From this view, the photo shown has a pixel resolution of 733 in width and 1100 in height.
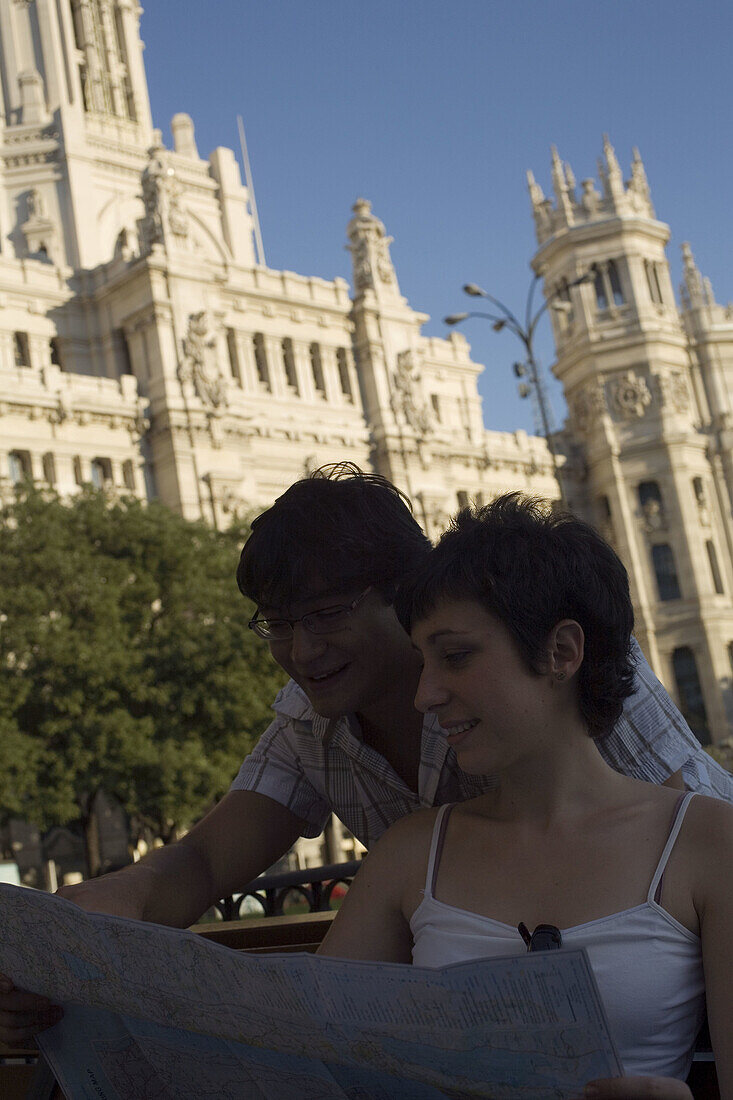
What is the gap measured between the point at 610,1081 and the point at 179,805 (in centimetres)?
2278

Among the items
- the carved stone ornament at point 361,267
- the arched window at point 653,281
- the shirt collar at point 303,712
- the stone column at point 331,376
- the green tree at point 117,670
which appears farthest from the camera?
the arched window at point 653,281

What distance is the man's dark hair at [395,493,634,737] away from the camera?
8.42ft

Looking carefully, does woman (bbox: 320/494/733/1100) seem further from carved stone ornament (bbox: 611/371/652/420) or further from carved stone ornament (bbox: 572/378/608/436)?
carved stone ornament (bbox: 611/371/652/420)

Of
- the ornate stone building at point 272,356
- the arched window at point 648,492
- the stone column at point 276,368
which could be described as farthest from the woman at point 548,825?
the arched window at point 648,492

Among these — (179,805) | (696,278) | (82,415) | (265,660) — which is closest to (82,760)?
(179,805)

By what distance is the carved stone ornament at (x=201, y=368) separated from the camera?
3697 cm

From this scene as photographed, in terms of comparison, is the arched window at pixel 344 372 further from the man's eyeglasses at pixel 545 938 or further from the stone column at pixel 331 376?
the man's eyeglasses at pixel 545 938

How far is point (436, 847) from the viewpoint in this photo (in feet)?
8.83

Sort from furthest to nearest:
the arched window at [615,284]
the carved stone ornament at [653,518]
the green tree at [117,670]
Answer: the arched window at [615,284] < the carved stone ornament at [653,518] < the green tree at [117,670]

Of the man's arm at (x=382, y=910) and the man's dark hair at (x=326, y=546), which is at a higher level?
the man's dark hair at (x=326, y=546)

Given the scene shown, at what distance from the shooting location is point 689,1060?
2377mm

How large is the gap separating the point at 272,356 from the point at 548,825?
39961mm

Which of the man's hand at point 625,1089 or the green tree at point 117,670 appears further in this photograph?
the green tree at point 117,670

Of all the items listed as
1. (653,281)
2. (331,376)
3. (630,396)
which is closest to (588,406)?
(630,396)
